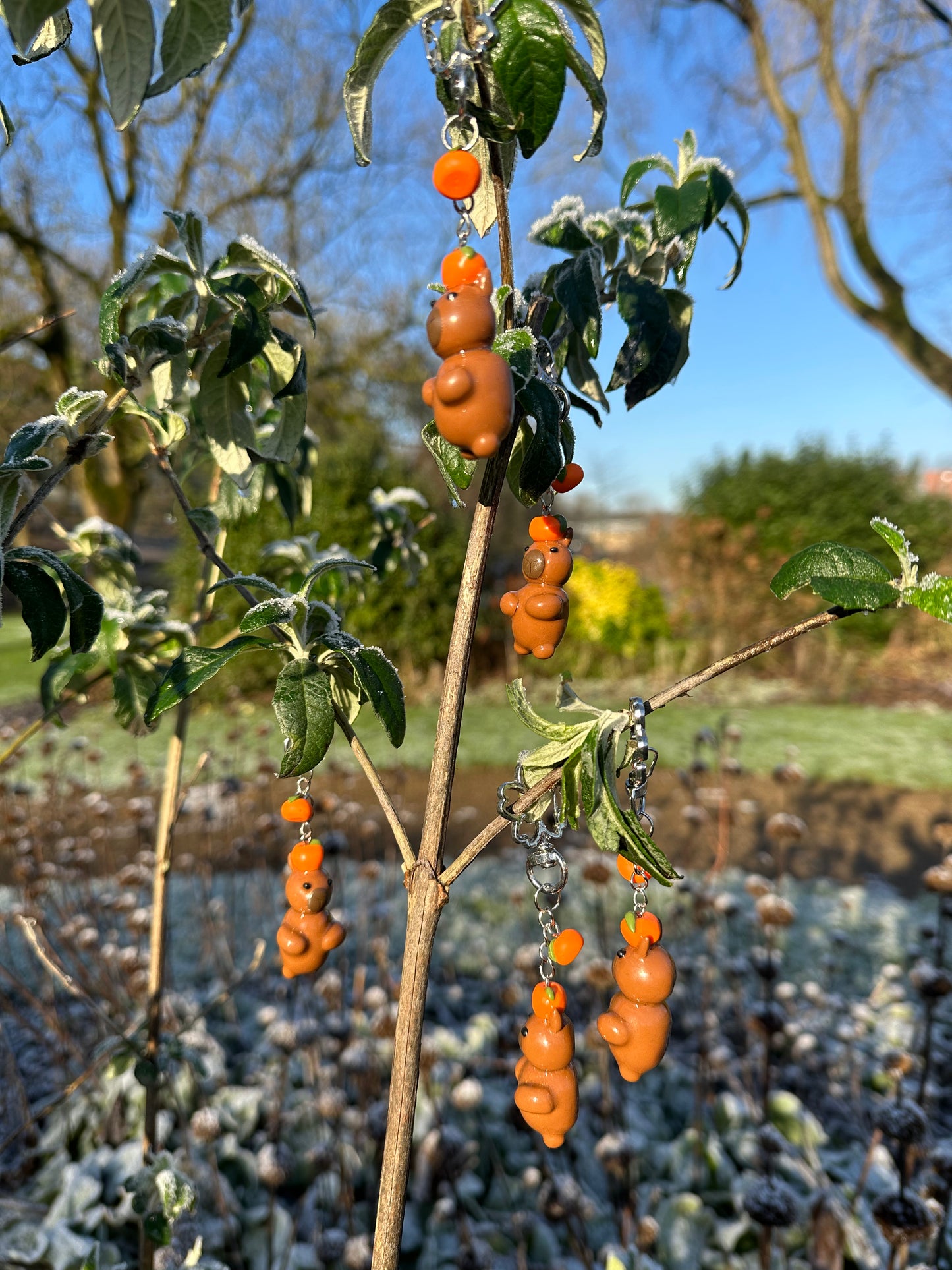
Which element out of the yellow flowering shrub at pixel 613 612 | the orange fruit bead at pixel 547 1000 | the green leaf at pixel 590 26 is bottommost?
the orange fruit bead at pixel 547 1000

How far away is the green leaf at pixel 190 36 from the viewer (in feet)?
1.87

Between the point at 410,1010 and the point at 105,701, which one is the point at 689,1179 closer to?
the point at 410,1010

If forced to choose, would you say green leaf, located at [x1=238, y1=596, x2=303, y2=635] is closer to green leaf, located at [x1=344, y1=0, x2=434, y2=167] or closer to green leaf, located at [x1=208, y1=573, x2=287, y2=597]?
green leaf, located at [x1=208, y1=573, x2=287, y2=597]

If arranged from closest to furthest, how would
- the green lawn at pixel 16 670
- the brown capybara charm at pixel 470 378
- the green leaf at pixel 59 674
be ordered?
1. the brown capybara charm at pixel 470 378
2. the green leaf at pixel 59 674
3. the green lawn at pixel 16 670

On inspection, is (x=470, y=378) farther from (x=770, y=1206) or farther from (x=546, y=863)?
(x=770, y=1206)

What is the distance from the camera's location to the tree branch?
1.88 feet

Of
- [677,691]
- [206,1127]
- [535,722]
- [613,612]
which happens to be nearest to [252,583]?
[535,722]

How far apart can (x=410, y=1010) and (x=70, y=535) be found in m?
1.00

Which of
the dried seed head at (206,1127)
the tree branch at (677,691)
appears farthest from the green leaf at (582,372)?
the dried seed head at (206,1127)

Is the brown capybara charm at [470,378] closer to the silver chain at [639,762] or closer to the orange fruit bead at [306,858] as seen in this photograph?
the silver chain at [639,762]

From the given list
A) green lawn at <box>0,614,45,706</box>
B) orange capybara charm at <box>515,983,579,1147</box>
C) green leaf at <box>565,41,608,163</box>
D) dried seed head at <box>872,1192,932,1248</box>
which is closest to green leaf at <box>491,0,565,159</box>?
green leaf at <box>565,41,608,163</box>

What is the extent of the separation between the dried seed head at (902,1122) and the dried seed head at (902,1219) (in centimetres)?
9

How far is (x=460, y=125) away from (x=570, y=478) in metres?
0.28

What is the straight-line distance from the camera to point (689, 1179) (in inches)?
65.1
